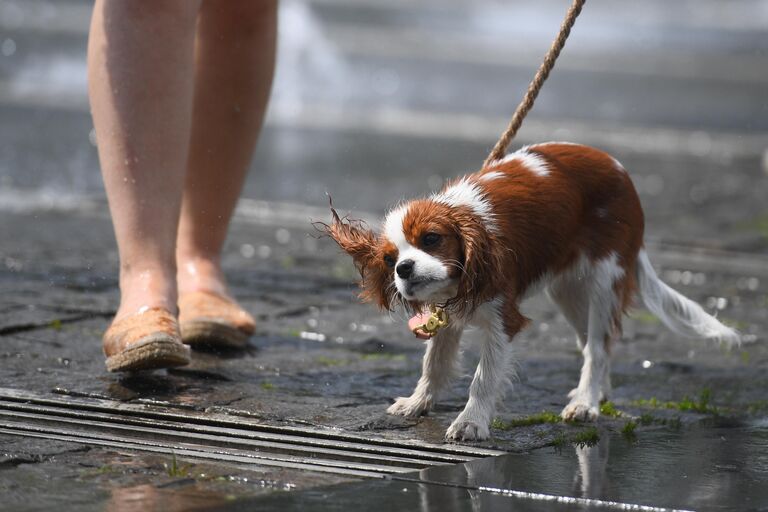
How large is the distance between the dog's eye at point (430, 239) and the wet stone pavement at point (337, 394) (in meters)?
0.36

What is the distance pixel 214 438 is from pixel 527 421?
0.90 meters

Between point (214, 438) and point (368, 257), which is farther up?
point (368, 257)

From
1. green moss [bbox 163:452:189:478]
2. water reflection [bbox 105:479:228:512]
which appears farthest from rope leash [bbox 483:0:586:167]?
water reflection [bbox 105:479:228:512]

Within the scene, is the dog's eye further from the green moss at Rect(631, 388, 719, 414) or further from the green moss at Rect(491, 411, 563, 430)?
the green moss at Rect(631, 388, 719, 414)

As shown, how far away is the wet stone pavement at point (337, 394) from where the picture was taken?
295cm

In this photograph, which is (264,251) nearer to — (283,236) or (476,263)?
(283,236)

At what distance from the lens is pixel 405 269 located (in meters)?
3.27

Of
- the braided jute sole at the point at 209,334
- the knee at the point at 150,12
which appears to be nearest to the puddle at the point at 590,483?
the braided jute sole at the point at 209,334

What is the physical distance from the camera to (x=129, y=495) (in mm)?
2807

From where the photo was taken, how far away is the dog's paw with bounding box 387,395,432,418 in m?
3.69

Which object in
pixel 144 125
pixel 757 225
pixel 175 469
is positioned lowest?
pixel 757 225

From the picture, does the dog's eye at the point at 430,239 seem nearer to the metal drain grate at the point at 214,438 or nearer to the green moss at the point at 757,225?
the metal drain grate at the point at 214,438

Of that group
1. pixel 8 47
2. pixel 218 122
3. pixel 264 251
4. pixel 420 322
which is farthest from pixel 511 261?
pixel 8 47

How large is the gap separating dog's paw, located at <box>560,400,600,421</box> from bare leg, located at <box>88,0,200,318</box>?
4.06 feet
